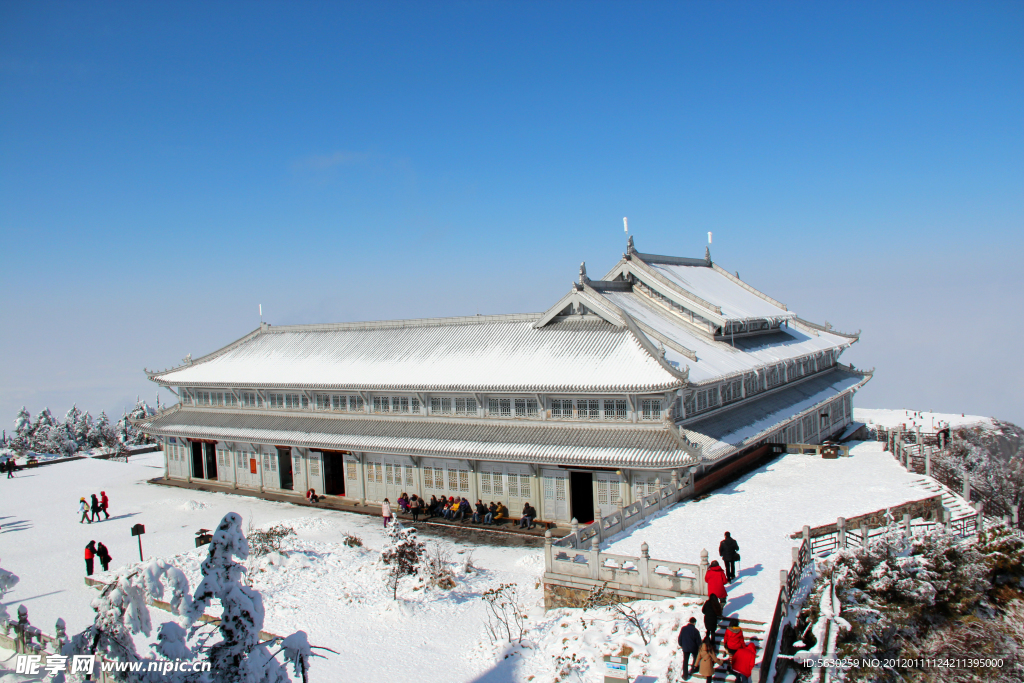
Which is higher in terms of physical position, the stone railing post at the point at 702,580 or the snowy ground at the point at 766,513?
the stone railing post at the point at 702,580

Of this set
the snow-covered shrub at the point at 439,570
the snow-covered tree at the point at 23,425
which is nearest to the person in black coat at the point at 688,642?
the snow-covered shrub at the point at 439,570

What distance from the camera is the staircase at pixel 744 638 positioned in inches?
597

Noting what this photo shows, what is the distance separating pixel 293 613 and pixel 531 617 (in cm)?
809

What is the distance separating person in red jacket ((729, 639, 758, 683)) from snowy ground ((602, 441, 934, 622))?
276 cm

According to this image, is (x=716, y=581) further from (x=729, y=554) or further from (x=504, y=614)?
(x=504, y=614)

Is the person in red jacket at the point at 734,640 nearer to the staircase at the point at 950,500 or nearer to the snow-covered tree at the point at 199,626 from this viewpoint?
the snow-covered tree at the point at 199,626

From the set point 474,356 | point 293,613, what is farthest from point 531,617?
point 474,356

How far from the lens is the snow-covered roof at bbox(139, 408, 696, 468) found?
28.2 metres

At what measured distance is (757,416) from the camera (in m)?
35.2

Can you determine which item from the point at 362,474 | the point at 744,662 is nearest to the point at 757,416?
the point at 362,474

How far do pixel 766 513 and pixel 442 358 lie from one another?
1902cm

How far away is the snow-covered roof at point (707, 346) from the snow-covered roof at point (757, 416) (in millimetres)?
2142

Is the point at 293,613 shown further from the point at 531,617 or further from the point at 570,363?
the point at 570,363

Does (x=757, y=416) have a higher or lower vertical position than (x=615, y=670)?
higher
